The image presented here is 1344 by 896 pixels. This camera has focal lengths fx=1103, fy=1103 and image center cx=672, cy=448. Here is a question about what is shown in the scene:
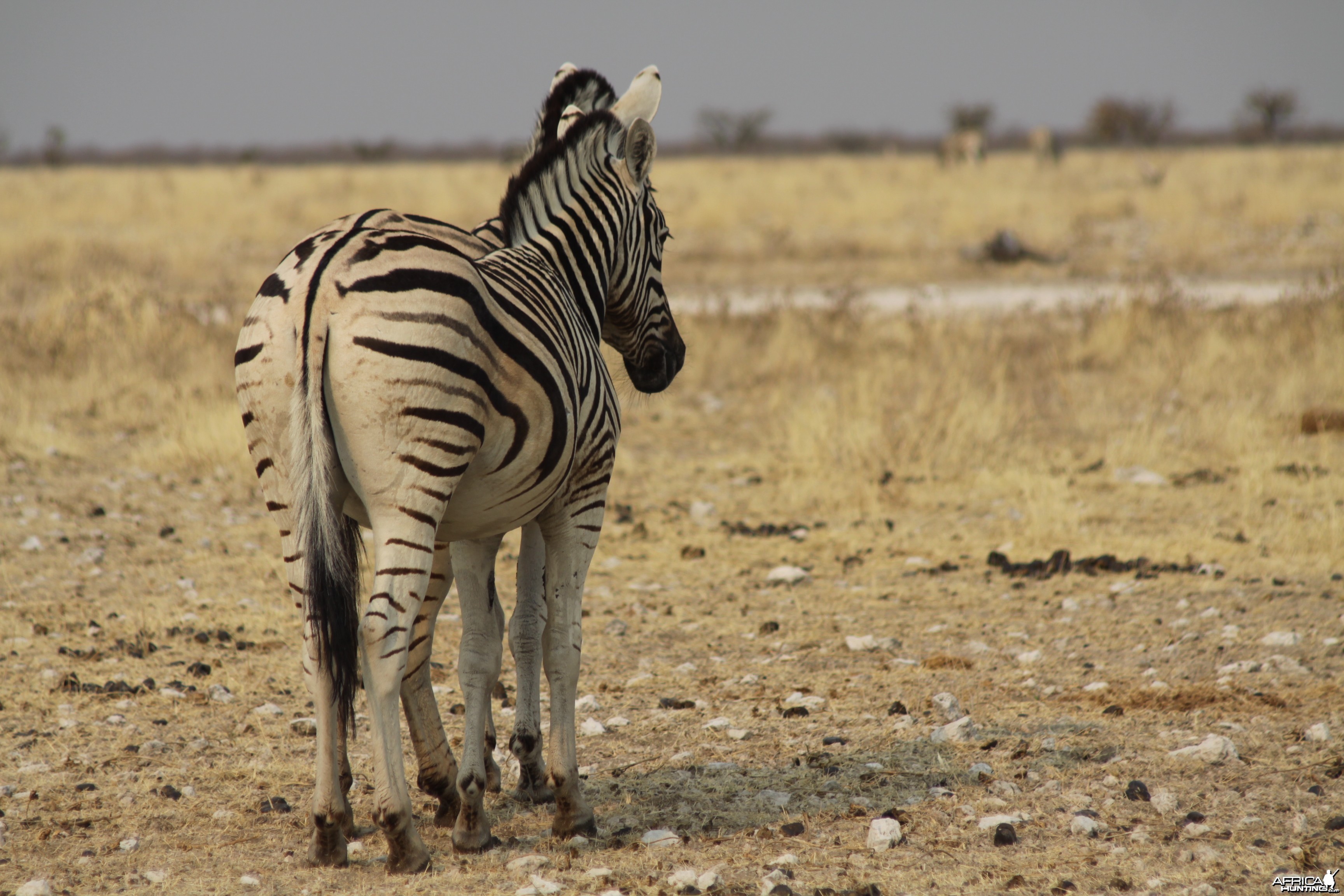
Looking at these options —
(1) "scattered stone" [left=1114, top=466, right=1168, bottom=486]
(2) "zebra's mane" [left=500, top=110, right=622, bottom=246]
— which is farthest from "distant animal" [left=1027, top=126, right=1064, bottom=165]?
(2) "zebra's mane" [left=500, top=110, right=622, bottom=246]

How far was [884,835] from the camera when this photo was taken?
12.5 feet

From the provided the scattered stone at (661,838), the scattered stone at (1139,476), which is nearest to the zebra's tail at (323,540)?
the scattered stone at (661,838)

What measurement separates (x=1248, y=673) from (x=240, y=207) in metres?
29.1

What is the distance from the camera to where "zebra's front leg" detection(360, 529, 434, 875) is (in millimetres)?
3318

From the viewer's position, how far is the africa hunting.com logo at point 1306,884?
11.1 ft

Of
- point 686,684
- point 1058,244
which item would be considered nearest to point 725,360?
point 686,684

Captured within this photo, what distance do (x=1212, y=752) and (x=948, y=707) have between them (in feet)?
3.60

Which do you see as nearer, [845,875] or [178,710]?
[845,875]

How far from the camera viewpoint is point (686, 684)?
18.0ft

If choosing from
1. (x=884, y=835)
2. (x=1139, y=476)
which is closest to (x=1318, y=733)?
(x=884, y=835)

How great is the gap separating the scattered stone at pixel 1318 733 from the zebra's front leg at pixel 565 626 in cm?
293

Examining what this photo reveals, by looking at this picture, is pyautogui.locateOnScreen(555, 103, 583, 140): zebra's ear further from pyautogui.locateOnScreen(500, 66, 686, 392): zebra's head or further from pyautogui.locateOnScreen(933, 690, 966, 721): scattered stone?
pyautogui.locateOnScreen(933, 690, 966, 721): scattered stone

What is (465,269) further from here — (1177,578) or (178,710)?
(1177,578)

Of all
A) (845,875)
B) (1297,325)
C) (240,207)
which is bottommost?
(845,875)
